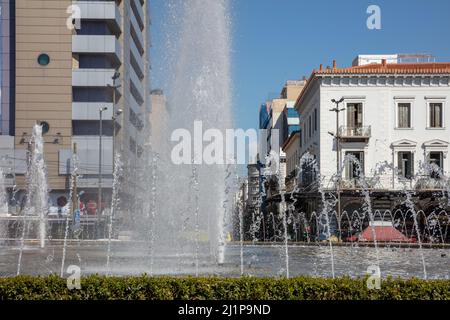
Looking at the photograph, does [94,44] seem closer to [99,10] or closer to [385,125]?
[99,10]

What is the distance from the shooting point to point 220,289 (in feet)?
37.8

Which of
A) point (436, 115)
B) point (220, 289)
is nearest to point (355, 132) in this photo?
point (436, 115)

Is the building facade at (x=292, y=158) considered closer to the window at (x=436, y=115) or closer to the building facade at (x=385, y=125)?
the building facade at (x=385, y=125)

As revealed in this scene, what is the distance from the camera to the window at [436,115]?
4641cm

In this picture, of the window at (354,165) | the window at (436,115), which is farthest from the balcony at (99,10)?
the window at (436,115)

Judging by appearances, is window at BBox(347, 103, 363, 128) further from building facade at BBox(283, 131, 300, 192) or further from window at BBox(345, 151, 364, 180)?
building facade at BBox(283, 131, 300, 192)

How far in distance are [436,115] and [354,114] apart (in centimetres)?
496

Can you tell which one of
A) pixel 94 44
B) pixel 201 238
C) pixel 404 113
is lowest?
pixel 201 238

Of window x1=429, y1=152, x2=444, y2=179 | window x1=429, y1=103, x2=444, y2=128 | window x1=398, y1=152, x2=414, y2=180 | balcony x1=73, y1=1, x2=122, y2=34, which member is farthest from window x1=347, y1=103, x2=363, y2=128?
balcony x1=73, y1=1, x2=122, y2=34

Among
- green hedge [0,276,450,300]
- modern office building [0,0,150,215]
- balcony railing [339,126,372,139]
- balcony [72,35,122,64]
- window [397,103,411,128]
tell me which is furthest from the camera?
balcony [72,35,122,64]

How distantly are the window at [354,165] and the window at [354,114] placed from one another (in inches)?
70.1

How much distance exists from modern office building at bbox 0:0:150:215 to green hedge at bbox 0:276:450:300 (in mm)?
49132

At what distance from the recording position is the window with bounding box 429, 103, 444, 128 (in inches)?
1827

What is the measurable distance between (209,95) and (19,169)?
128 ft
